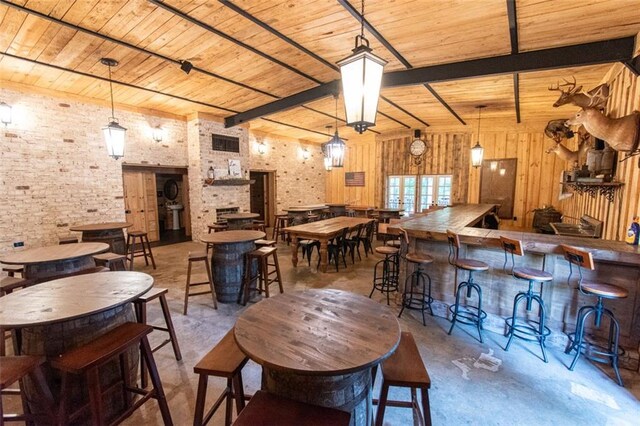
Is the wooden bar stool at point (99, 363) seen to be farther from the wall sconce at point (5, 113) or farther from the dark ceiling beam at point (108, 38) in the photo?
the wall sconce at point (5, 113)

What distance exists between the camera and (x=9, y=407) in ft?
6.59

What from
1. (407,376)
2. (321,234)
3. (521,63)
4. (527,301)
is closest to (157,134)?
(321,234)

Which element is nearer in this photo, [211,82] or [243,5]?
[243,5]

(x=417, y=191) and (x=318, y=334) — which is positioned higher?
(x=417, y=191)

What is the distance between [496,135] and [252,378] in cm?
802

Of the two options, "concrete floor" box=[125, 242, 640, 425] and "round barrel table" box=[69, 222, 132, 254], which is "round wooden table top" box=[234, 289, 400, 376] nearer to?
"concrete floor" box=[125, 242, 640, 425]

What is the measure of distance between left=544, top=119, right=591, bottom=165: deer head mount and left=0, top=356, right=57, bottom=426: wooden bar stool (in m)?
6.56

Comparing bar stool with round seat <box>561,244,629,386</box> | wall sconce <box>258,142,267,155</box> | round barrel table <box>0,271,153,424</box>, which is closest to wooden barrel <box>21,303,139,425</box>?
round barrel table <box>0,271,153,424</box>

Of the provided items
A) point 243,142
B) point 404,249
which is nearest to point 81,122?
point 243,142

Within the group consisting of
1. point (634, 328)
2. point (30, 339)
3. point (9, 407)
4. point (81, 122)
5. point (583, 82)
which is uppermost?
point (583, 82)

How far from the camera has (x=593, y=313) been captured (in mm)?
2588

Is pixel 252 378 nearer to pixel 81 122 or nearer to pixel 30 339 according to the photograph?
pixel 30 339

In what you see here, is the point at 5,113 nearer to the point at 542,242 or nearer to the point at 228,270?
the point at 228,270

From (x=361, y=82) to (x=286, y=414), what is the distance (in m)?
1.85
